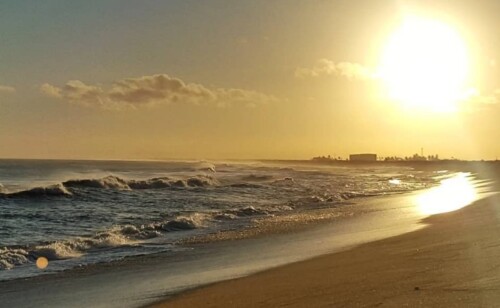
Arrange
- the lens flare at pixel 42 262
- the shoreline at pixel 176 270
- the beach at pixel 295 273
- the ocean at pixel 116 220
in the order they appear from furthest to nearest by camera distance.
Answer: the ocean at pixel 116 220, the lens flare at pixel 42 262, the shoreline at pixel 176 270, the beach at pixel 295 273

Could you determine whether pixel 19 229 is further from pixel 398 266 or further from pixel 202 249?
pixel 398 266

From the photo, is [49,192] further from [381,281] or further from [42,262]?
[381,281]

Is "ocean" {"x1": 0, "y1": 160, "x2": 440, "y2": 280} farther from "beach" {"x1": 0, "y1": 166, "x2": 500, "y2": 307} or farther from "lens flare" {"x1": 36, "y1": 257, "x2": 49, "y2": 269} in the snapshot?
"beach" {"x1": 0, "y1": 166, "x2": 500, "y2": 307}

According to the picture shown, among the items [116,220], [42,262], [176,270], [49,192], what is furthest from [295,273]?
[49,192]

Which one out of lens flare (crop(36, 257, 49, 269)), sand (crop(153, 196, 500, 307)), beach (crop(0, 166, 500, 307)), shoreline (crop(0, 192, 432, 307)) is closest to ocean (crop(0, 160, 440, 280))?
lens flare (crop(36, 257, 49, 269))

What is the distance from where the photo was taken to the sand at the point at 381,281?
7238 mm

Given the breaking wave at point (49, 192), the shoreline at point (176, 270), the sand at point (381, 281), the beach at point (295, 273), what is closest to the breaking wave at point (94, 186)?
the breaking wave at point (49, 192)

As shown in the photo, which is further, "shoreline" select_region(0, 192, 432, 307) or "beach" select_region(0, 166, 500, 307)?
"shoreline" select_region(0, 192, 432, 307)

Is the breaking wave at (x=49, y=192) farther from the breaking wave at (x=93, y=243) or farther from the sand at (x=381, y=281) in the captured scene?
the sand at (x=381, y=281)

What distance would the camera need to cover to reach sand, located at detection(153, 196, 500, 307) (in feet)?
23.7

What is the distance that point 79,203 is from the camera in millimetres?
30047

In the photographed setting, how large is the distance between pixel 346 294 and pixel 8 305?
5044mm

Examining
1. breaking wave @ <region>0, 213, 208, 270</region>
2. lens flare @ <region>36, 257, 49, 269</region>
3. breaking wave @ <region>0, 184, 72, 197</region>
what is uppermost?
breaking wave @ <region>0, 184, 72, 197</region>

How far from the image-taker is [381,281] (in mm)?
8477
